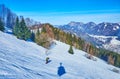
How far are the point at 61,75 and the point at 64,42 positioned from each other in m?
101

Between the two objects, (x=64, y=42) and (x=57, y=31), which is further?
(x=57, y=31)

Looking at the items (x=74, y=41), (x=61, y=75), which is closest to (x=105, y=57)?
(x=74, y=41)

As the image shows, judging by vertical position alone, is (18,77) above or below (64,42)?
above

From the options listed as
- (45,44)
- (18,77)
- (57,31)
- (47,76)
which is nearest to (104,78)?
(47,76)

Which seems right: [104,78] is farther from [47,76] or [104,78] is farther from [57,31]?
[57,31]

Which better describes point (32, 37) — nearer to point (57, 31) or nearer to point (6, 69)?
point (57, 31)

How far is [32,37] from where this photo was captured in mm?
118750

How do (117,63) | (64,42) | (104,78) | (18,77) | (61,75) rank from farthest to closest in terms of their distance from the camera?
(117,63) < (64,42) < (104,78) < (61,75) < (18,77)

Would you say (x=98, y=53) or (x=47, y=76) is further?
(x=98, y=53)

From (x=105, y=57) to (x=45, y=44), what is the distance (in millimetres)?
75954

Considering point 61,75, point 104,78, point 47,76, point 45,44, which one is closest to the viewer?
point 47,76

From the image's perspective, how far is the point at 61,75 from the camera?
58844 mm

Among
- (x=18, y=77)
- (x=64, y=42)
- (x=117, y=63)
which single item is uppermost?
(x=18, y=77)

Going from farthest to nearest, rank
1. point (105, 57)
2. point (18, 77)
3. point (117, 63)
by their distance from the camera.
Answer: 1. point (105, 57)
2. point (117, 63)
3. point (18, 77)
